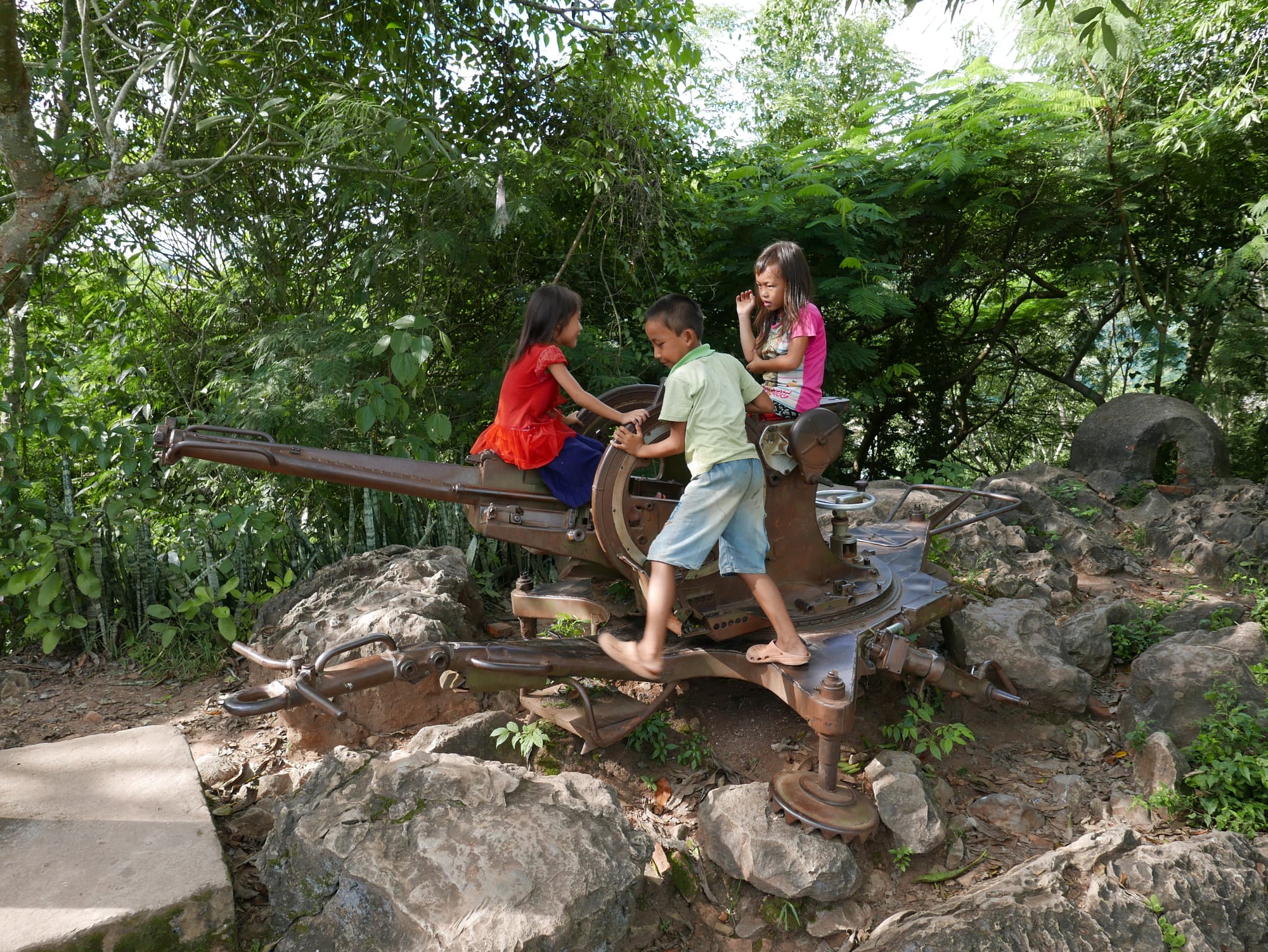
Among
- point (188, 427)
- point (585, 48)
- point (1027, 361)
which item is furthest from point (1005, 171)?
point (188, 427)

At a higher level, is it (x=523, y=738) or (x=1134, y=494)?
(x=1134, y=494)

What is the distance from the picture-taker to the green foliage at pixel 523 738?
3281mm

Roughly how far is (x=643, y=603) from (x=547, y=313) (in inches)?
48.5

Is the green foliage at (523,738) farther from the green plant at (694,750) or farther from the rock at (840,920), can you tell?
the rock at (840,920)

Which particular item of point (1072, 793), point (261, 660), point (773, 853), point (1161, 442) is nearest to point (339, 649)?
point (261, 660)

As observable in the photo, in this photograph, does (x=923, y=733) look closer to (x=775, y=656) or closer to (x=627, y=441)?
(x=775, y=656)

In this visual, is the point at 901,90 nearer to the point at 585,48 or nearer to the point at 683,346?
the point at 585,48

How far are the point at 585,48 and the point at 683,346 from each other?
2.94 m

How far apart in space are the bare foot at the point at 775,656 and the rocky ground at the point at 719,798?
0.47 metres

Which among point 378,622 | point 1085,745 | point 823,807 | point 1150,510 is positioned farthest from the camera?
point 1150,510

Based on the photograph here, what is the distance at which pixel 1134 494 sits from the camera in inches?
277

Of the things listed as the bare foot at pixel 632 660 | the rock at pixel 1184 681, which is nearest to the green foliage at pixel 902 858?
the bare foot at pixel 632 660

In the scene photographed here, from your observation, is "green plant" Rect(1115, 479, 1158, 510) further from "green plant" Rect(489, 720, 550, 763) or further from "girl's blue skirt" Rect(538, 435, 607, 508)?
"green plant" Rect(489, 720, 550, 763)

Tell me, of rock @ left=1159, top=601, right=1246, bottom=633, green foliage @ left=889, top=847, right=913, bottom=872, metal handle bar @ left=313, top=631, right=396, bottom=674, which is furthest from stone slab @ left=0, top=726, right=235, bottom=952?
rock @ left=1159, top=601, right=1246, bottom=633
